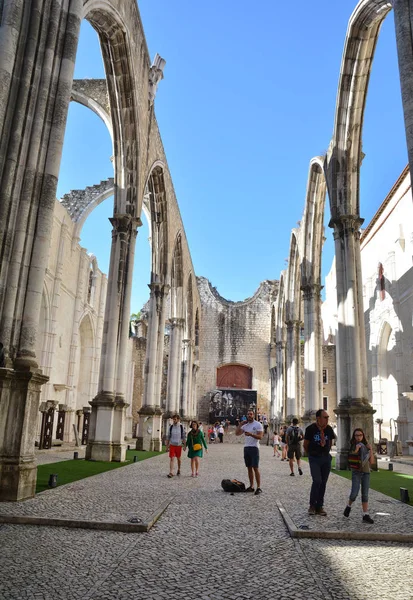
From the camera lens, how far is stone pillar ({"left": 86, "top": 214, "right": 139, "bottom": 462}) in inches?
503

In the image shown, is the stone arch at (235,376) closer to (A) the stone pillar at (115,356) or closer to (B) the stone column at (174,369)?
(B) the stone column at (174,369)

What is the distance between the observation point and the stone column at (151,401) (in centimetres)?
1858

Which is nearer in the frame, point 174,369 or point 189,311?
point 174,369

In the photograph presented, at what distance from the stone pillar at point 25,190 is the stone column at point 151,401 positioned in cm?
1251

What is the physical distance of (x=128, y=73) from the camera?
13.9m

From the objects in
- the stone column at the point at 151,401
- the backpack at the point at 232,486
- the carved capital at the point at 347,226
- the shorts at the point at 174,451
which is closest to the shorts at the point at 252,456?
the backpack at the point at 232,486

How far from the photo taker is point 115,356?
13758 mm

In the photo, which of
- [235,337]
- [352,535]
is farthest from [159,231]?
[235,337]

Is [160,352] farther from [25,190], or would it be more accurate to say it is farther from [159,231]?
[25,190]

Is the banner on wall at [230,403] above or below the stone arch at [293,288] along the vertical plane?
below

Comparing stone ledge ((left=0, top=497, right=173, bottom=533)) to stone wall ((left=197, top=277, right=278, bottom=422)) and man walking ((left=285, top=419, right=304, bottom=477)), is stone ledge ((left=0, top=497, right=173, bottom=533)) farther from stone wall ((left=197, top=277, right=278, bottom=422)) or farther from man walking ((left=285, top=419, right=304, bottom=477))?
stone wall ((left=197, top=277, right=278, bottom=422))

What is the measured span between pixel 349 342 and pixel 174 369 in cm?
1303

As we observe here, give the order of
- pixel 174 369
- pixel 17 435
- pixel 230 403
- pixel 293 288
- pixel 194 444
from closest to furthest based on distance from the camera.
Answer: pixel 17 435
pixel 194 444
pixel 174 369
pixel 293 288
pixel 230 403

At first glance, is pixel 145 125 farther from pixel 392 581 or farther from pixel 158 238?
pixel 392 581
